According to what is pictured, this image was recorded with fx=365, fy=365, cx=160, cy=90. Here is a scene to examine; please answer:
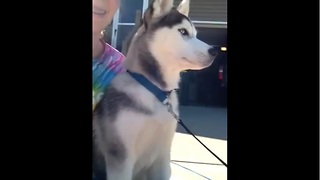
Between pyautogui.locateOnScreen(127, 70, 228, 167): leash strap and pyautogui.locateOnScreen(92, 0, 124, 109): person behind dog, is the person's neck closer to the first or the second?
pyautogui.locateOnScreen(92, 0, 124, 109): person behind dog

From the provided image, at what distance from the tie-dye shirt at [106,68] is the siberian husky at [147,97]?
0.11ft

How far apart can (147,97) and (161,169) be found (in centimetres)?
41

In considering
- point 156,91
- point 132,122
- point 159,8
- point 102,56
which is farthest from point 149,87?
point 159,8

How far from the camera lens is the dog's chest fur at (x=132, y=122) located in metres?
1.99

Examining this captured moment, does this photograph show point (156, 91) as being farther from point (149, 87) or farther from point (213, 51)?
point (213, 51)

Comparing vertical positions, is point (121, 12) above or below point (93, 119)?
above

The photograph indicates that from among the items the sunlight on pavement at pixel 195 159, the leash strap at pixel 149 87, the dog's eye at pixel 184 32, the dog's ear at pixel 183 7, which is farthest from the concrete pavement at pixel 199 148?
the dog's ear at pixel 183 7

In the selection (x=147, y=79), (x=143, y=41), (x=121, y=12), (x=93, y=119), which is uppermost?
(x=121, y=12)

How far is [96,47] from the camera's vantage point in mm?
2053

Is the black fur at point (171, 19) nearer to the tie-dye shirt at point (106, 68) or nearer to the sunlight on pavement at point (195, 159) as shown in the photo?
the tie-dye shirt at point (106, 68)
